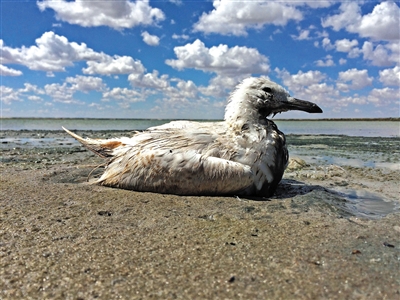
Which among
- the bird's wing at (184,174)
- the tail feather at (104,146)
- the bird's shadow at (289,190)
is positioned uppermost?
the tail feather at (104,146)

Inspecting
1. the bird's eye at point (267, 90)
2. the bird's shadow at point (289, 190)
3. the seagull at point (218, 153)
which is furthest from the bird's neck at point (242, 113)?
the bird's shadow at point (289, 190)

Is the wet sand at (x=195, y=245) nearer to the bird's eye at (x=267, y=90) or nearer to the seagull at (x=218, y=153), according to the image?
the seagull at (x=218, y=153)

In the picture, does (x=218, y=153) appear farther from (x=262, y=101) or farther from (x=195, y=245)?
(x=195, y=245)

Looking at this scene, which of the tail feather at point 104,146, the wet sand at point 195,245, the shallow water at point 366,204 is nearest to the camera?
the wet sand at point 195,245

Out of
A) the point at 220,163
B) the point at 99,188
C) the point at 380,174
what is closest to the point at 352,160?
the point at 380,174

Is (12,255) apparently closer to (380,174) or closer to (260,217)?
(260,217)

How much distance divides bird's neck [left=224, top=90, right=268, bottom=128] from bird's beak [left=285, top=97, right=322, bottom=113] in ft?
1.51

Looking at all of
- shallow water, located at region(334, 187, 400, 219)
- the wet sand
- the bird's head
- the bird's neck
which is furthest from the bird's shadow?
the bird's head

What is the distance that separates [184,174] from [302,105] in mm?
2311

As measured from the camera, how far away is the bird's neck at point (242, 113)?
5301 millimetres

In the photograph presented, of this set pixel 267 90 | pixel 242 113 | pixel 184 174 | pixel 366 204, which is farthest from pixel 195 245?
pixel 267 90

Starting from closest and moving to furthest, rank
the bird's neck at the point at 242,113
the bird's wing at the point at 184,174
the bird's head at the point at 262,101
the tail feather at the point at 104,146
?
the bird's wing at the point at 184,174 → the bird's neck at the point at 242,113 → the bird's head at the point at 262,101 → the tail feather at the point at 104,146

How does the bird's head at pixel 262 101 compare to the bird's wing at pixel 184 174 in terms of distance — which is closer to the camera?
the bird's wing at pixel 184 174

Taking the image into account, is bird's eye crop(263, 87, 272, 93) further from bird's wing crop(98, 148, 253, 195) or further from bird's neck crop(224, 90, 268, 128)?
bird's wing crop(98, 148, 253, 195)
